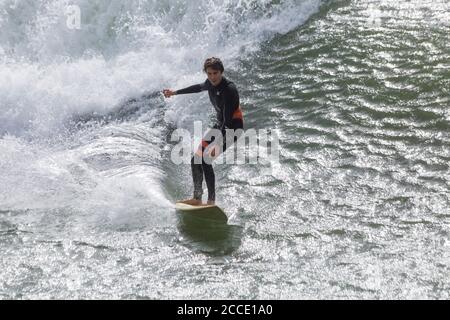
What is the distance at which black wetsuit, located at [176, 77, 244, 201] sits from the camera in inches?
305

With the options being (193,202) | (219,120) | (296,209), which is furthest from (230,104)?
(296,209)

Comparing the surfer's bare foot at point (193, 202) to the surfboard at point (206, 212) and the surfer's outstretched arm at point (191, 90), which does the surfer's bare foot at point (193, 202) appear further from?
the surfer's outstretched arm at point (191, 90)

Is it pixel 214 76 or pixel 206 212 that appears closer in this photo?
pixel 206 212

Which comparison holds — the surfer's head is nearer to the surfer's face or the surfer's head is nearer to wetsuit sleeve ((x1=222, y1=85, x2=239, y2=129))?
the surfer's face

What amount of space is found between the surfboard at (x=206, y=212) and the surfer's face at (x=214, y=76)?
1.57 m

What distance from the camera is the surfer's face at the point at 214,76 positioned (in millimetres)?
7522

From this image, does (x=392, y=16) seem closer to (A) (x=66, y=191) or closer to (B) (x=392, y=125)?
(B) (x=392, y=125)

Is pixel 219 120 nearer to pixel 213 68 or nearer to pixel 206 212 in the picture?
pixel 213 68

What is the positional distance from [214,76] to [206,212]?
1.68 meters

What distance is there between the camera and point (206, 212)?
7.46m

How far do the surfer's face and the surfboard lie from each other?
157 cm

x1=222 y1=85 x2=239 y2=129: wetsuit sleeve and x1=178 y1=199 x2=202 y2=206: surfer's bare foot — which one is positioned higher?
x1=222 y1=85 x2=239 y2=129: wetsuit sleeve

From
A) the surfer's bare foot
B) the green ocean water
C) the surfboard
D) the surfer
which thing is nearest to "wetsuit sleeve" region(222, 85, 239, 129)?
the surfer
